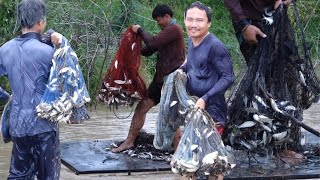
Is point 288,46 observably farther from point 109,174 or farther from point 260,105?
point 109,174

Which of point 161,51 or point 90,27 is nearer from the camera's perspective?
point 161,51

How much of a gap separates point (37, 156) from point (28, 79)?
0.59 metres

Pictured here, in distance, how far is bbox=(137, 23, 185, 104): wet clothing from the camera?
8.45m

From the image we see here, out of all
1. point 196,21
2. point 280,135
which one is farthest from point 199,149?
point 280,135

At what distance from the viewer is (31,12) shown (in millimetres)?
5867

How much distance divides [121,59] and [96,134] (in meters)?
1.76

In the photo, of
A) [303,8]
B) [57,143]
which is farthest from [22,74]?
[303,8]

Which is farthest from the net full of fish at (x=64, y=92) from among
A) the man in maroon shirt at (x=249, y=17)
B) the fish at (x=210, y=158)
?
the man in maroon shirt at (x=249, y=17)

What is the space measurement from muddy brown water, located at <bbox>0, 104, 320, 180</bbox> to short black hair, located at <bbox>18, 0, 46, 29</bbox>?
208cm

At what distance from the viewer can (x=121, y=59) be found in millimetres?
8766

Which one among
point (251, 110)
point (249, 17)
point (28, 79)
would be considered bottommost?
point (251, 110)

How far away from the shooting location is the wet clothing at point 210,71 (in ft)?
21.6

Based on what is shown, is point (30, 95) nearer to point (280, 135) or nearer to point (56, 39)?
point (56, 39)

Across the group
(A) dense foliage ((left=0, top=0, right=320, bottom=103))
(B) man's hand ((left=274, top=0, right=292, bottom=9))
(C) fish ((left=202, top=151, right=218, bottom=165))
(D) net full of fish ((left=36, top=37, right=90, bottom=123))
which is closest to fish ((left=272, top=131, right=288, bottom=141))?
(B) man's hand ((left=274, top=0, right=292, bottom=9))
